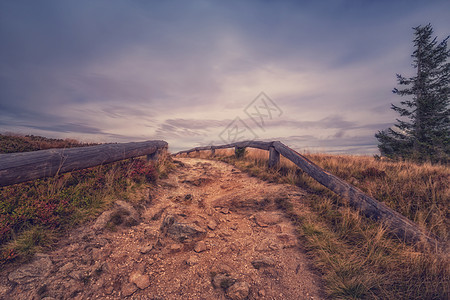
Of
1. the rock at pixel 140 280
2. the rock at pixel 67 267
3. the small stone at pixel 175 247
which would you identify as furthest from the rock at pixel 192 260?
the rock at pixel 67 267

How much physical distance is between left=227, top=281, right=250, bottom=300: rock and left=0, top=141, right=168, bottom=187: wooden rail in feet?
13.4

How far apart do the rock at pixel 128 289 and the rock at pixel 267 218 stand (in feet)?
8.58

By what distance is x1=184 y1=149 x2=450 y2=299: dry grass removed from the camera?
239 centimetres

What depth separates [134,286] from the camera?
8.43ft

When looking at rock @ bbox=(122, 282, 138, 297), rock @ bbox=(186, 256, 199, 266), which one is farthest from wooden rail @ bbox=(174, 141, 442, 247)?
rock @ bbox=(122, 282, 138, 297)

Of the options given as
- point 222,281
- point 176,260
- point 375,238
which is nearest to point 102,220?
point 176,260

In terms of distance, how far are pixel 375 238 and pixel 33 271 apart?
533 centimetres

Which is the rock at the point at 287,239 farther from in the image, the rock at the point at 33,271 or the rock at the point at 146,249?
the rock at the point at 33,271

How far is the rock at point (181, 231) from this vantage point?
11.6 ft

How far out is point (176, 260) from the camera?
3.09 m

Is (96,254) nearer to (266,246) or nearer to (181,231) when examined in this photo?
(181,231)

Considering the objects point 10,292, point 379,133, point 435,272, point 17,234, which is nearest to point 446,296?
point 435,272

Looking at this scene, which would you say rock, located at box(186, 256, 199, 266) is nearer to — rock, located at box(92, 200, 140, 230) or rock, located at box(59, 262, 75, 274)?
rock, located at box(92, 200, 140, 230)

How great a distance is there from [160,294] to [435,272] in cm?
377
